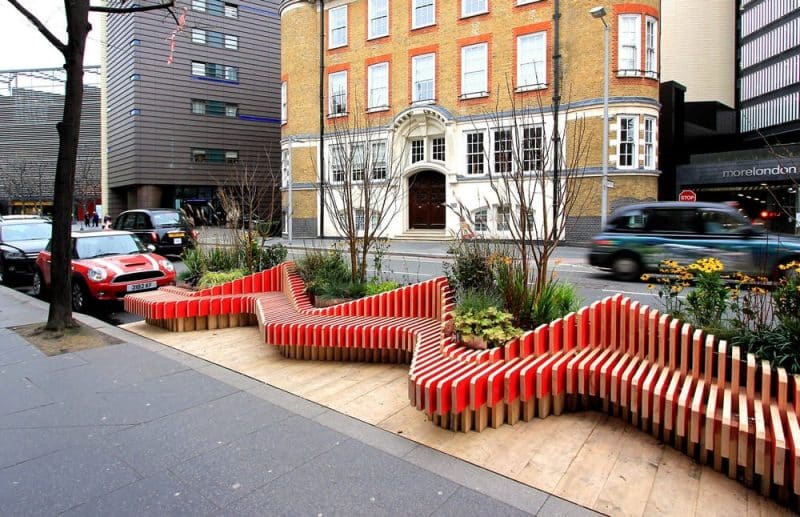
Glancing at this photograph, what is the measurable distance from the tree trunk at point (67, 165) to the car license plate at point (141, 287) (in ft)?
6.94

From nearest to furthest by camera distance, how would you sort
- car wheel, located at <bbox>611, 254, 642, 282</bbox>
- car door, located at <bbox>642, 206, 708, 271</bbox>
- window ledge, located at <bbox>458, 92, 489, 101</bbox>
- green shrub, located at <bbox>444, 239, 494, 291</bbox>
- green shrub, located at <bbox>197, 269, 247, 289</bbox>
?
green shrub, located at <bbox>444, 239, 494, 291</bbox> → green shrub, located at <bbox>197, 269, 247, 289</bbox> → car door, located at <bbox>642, 206, 708, 271</bbox> → car wheel, located at <bbox>611, 254, 642, 282</bbox> → window ledge, located at <bbox>458, 92, 489, 101</bbox>

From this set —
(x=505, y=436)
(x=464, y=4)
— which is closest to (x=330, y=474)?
(x=505, y=436)

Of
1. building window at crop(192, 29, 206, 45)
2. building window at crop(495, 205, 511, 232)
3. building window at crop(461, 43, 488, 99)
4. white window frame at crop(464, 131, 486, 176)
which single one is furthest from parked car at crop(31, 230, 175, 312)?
building window at crop(192, 29, 206, 45)

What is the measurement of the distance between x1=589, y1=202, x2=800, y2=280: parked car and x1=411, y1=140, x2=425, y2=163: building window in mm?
16554

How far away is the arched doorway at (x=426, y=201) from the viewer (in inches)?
1080

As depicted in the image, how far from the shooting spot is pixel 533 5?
77.7ft

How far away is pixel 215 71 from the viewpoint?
41.1 meters

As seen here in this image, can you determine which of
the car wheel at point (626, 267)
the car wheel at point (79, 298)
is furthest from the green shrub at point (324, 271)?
the car wheel at point (626, 267)

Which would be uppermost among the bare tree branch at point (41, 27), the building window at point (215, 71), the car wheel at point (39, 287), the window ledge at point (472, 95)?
the building window at point (215, 71)

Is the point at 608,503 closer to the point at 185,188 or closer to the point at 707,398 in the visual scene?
the point at 707,398

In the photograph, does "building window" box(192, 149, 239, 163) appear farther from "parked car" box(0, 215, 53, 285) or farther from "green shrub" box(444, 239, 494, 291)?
"green shrub" box(444, 239, 494, 291)

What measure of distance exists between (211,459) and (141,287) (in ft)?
23.4

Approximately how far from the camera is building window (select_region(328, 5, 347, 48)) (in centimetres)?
2950

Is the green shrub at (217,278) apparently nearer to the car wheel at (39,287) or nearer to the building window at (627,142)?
the car wheel at (39,287)
